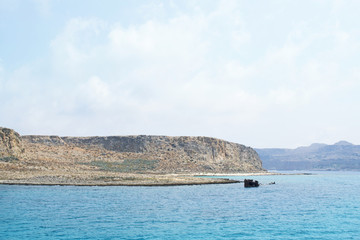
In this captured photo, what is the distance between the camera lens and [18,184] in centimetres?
6750

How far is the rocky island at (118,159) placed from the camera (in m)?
81.2

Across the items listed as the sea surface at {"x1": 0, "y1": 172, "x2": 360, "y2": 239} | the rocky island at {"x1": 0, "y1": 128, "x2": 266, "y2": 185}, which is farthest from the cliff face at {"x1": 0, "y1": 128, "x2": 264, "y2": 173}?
the sea surface at {"x1": 0, "y1": 172, "x2": 360, "y2": 239}

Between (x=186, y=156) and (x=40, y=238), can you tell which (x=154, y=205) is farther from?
(x=186, y=156)

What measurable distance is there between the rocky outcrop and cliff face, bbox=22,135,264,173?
54.8 feet

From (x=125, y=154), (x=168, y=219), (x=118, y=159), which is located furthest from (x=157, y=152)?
(x=168, y=219)

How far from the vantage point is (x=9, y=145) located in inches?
3962

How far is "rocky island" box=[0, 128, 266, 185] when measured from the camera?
266 ft

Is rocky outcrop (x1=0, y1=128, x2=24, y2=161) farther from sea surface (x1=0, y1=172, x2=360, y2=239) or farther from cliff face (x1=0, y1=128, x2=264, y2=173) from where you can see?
sea surface (x1=0, y1=172, x2=360, y2=239)

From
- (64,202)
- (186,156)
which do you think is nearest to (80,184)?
(64,202)

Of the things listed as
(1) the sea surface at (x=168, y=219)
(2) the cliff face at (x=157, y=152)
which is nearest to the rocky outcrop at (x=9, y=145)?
(2) the cliff face at (x=157, y=152)

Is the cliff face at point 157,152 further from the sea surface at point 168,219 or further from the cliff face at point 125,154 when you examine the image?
the sea surface at point 168,219

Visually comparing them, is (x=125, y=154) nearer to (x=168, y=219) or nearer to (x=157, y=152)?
(x=157, y=152)

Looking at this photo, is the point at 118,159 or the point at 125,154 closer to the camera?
the point at 118,159

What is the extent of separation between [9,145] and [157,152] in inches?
2472
